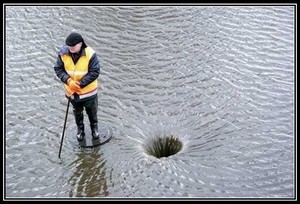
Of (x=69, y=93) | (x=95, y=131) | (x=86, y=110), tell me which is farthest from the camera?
(x=95, y=131)

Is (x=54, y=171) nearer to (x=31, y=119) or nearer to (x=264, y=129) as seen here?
(x=31, y=119)

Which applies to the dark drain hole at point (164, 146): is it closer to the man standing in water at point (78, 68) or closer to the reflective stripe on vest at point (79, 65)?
the man standing in water at point (78, 68)

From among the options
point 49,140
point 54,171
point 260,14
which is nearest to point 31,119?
point 49,140

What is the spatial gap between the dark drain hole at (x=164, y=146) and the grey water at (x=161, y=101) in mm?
111

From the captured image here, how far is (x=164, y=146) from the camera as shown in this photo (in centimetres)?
727

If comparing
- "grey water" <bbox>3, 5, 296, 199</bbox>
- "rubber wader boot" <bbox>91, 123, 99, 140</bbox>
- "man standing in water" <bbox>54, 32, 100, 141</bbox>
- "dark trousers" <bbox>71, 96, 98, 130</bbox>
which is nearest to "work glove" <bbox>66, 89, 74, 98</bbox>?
"man standing in water" <bbox>54, 32, 100, 141</bbox>

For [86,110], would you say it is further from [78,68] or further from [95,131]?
[78,68]

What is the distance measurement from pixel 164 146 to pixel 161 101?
105cm

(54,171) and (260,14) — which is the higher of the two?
(260,14)

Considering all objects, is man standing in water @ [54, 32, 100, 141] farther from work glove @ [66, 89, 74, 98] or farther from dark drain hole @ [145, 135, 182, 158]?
dark drain hole @ [145, 135, 182, 158]

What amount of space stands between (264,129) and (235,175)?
4.15 feet

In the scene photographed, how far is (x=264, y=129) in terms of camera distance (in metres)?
7.38

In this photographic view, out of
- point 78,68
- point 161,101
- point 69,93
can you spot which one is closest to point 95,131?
point 69,93

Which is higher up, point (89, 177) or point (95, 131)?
point (95, 131)
